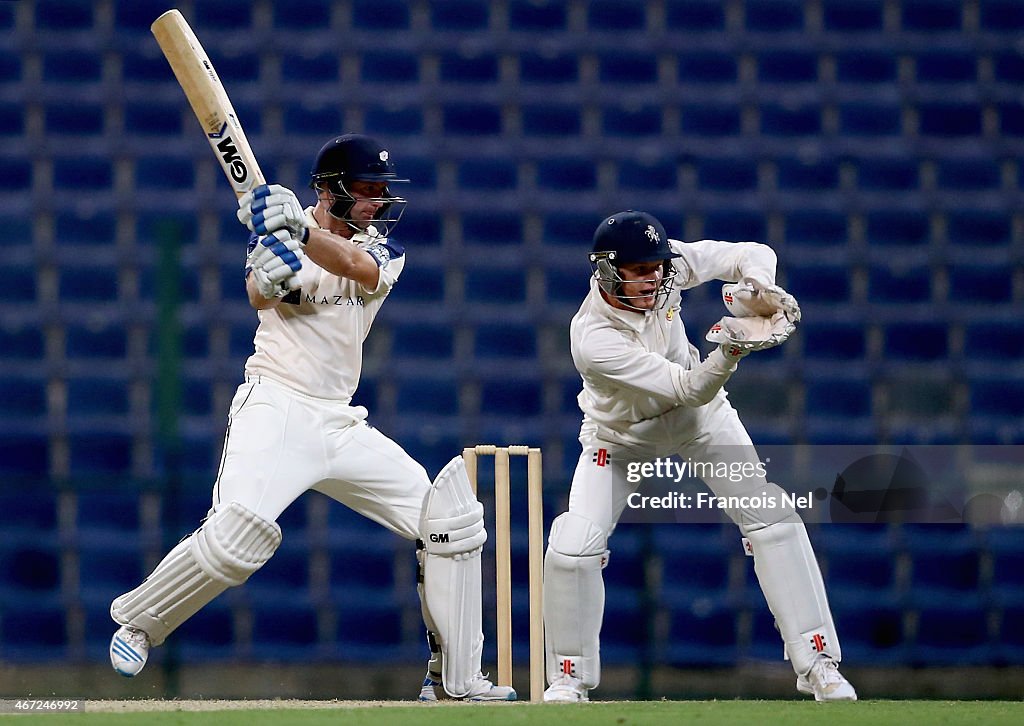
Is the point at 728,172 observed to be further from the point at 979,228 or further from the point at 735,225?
the point at 979,228

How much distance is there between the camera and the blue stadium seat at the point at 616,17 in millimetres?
4516

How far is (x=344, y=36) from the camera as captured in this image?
14.6ft

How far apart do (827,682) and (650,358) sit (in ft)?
2.07

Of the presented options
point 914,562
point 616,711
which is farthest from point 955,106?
point 616,711

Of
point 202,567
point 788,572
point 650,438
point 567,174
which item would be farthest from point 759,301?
point 567,174

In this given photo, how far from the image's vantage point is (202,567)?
249cm

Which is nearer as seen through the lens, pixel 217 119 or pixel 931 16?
pixel 217 119

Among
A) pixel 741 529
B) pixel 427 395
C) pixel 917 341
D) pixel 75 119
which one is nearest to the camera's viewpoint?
pixel 741 529

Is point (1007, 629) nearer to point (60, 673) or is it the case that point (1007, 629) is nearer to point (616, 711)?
point (616, 711)

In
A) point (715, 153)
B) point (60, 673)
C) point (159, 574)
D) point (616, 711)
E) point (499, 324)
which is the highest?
point (715, 153)

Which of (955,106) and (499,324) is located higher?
(955,106)

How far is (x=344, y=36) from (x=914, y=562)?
2117mm

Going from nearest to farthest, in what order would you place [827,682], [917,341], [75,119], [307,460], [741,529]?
1. [307,460]
2. [827,682]
3. [741,529]
4. [917,341]
5. [75,119]

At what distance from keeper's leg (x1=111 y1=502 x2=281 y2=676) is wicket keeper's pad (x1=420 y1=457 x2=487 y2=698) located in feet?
0.94
